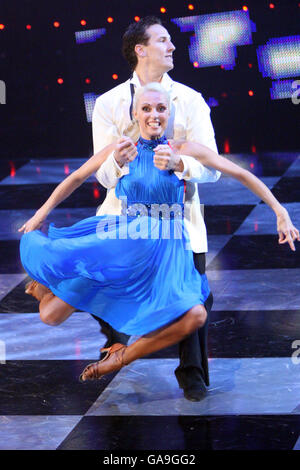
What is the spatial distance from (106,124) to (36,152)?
4.65 metres

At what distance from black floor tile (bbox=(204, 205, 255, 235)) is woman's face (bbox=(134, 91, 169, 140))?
240 centimetres

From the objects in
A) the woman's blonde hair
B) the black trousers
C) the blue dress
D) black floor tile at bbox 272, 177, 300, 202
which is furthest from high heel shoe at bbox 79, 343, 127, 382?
black floor tile at bbox 272, 177, 300, 202

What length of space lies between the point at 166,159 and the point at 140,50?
1.87ft

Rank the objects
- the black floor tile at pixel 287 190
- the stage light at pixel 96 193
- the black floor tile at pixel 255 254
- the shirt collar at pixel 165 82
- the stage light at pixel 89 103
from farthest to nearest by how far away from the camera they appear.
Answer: the stage light at pixel 89 103
the stage light at pixel 96 193
the black floor tile at pixel 287 190
the black floor tile at pixel 255 254
the shirt collar at pixel 165 82

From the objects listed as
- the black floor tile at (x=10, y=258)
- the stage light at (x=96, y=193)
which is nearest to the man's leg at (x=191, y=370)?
the black floor tile at (x=10, y=258)

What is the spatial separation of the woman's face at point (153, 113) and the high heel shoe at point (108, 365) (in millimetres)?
761

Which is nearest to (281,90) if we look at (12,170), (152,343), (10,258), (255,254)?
(12,170)

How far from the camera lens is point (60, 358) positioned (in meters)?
4.10

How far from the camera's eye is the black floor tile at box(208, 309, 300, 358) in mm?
4040

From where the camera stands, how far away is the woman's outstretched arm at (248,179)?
3414 millimetres

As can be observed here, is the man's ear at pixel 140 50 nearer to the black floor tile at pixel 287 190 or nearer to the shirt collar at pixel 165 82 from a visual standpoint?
the shirt collar at pixel 165 82

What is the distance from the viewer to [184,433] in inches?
131

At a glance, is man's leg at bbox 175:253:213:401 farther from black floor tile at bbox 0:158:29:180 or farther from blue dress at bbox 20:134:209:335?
black floor tile at bbox 0:158:29:180

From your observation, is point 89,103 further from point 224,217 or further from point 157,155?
point 157,155
